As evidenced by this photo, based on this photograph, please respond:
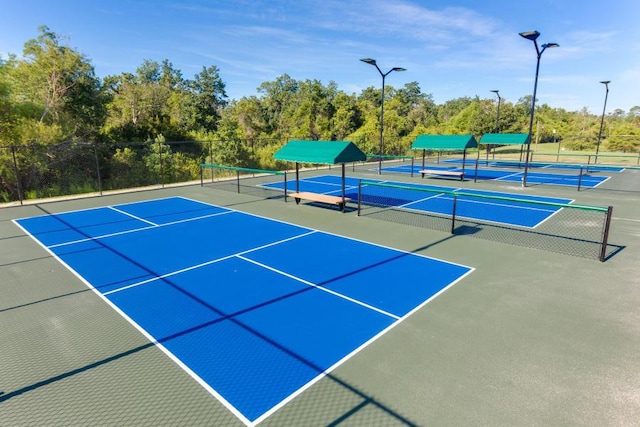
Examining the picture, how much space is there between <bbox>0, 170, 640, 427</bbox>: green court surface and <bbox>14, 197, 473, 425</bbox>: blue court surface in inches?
10.0

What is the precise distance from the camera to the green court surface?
4.21 metres

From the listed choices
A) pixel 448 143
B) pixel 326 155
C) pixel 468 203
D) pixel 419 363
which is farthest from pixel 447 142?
pixel 419 363

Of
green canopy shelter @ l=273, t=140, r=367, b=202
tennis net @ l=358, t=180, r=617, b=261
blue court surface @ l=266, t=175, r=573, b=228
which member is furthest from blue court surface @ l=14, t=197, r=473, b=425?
blue court surface @ l=266, t=175, r=573, b=228

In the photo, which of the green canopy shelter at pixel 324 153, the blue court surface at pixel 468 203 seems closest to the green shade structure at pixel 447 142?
the blue court surface at pixel 468 203

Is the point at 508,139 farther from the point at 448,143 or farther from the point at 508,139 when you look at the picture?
the point at 448,143

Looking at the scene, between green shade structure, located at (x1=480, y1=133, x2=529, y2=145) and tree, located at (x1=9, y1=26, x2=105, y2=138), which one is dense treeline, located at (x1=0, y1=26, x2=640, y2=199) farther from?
green shade structure, located at (x1=480, y1=133, x2=529, y2=145)

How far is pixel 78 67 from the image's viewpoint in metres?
21.8

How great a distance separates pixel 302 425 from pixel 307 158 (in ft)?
38.4

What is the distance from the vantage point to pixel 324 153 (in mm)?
14508

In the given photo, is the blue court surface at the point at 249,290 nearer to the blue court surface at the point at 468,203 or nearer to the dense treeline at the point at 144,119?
the blue court surface at the point at 468,203

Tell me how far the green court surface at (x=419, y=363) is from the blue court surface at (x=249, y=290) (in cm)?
26

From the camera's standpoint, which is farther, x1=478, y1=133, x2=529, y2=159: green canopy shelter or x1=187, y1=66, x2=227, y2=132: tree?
x1=187, y1=66, x2=227, y2=132: tree

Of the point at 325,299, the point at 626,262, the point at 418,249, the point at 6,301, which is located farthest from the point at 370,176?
the point at 6,301

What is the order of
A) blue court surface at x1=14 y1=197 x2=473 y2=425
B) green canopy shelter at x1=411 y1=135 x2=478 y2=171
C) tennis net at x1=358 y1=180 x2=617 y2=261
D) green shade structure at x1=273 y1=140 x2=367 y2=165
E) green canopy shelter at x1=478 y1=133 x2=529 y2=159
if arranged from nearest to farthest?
blue court surface at x1=14 y1=197 x2=473 y2=425, tennis net at x1=358 y1=180 x2=617 y2=261, green shade structure at x1=273 y1=140 x2=367 y2=165, green canopy shelter at x1=411 y1=135 x2=478 y2=171, green canopy shelter at x1=478 y1=133 x2=529 y2=159
